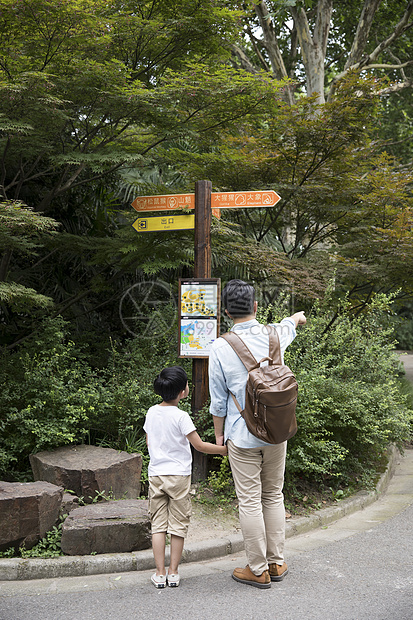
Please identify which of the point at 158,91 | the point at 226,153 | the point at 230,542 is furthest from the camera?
the point at 226,153

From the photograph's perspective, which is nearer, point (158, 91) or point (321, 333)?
point (158, 91)

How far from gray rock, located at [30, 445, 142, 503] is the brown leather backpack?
2.00m

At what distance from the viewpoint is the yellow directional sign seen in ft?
19.6

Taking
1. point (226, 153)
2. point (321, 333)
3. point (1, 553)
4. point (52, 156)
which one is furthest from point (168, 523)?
point (226, 153)

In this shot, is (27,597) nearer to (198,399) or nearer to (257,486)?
(257,486)

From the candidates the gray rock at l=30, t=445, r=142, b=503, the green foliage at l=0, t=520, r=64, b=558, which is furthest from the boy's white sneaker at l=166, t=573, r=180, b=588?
the gray rock at l=30, t=445, r=142, b=503

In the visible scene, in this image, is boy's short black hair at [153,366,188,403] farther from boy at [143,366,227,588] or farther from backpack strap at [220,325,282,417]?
backpack strap at [220,325,282,417]

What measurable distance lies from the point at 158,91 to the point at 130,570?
4.99 meters

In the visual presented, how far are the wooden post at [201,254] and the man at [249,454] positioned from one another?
6.70 ft

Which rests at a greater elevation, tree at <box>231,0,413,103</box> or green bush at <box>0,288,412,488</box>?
tree at <box>231,0,413,103</box>

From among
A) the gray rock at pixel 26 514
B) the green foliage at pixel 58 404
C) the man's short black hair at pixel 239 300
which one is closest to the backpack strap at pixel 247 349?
the man's short black hair at pixel 239 300

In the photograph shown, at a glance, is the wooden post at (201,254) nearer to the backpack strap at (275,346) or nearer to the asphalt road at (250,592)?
the asphalt road at (250,592)

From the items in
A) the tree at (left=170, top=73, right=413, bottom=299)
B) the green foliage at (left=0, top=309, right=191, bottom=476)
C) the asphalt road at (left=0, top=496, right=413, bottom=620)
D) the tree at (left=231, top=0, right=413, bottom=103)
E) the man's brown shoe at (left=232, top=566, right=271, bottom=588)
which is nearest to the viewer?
the asphalt road at (left=0, top=496, right=413, bottom=620)

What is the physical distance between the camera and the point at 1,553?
4145 mm
